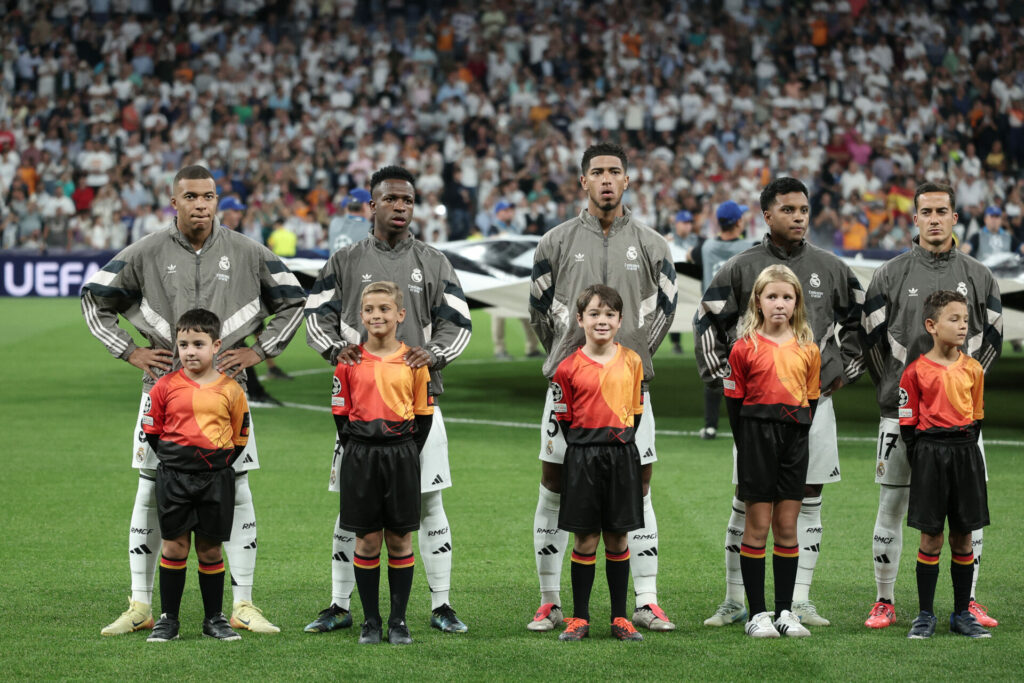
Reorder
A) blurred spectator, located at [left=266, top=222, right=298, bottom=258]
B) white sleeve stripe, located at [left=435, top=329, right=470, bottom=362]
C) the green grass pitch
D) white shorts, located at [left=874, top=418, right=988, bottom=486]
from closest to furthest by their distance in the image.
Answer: the green grass pitch < white sleeve stripe, located at [left=435, top=329, right=470, bottom=362] < white shorts, located at [left=874, top=418, right=988, bottom=486] < blurred spectator, located at [left=266, top=222, right=298, bottom=258]

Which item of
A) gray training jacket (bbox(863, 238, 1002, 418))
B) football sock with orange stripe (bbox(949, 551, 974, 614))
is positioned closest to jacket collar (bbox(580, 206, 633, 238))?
gray training jacket (bbox(863, 238, 1002, 418))

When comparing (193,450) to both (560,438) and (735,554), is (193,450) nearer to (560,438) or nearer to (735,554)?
(560,438)

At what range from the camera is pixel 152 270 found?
213 inches

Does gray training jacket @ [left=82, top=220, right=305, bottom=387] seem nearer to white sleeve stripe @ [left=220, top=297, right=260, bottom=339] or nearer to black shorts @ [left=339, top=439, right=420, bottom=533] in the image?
white sleeve stripe @ [left=220, top=297, right=260, bottom=339]

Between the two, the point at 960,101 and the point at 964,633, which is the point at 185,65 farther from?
the point at 964,633

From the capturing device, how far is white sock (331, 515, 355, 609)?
5477 mm

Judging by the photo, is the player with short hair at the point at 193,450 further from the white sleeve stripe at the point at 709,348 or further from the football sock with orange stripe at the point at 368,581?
the white sleeve stripe at the point at 709,348

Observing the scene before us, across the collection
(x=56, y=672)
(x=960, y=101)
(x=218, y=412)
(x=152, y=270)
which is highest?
(x=960, y=101)

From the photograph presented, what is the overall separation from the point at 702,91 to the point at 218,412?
25.2 meters

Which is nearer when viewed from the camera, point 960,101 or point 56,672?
point 56,672

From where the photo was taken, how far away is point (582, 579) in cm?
530

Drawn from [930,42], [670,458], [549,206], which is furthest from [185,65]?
[670,458]

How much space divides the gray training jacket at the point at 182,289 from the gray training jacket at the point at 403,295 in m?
0.20

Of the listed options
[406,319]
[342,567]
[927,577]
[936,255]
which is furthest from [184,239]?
[927,577]
